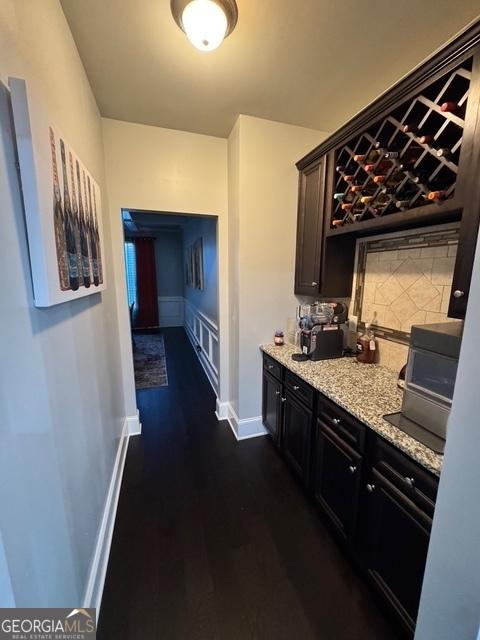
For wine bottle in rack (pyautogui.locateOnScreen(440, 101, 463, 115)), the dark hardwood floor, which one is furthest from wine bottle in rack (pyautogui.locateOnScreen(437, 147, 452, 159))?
the dark hardwood floor

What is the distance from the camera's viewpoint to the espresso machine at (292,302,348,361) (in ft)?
6.14

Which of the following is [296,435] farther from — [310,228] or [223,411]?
[310,228]

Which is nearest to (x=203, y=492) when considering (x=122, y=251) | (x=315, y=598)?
(x=315, y=598)

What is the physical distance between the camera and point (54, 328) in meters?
0.95

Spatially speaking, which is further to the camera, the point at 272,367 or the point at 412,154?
the point at 272,367

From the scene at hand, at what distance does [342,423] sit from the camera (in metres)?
1.35

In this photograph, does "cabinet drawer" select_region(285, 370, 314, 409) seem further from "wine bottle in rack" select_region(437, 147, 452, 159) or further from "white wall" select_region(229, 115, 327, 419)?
"wine bottle in rack" select_region(437, 147, 452, 159)

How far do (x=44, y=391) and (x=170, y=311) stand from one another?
6.29 m

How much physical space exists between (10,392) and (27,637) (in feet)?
2.25

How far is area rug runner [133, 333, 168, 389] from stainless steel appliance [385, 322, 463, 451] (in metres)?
3.00

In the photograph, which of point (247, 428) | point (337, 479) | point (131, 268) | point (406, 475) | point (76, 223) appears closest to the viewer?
point (406, 475)

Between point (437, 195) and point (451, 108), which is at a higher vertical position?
point (451, 108)

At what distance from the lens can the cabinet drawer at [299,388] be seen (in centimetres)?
163

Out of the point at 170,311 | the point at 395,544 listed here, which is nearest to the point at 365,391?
the point at 395,544
